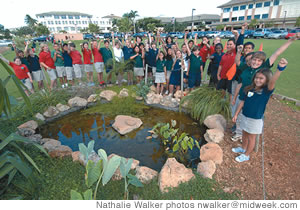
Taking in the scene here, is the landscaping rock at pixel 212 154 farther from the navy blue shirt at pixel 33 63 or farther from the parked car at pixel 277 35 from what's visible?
the parked car at pixel 277 35

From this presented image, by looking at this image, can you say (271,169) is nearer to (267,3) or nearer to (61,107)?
(61,107)

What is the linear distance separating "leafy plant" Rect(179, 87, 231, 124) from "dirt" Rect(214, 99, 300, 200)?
0.68m

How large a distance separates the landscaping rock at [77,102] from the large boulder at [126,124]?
163 centimetres

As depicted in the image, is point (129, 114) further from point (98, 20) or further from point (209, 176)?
point (98, 20)

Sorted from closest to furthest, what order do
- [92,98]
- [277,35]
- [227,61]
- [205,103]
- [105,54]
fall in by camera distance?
[227,61]
[205,103]
[92,98]
[105,54]
[277,35]

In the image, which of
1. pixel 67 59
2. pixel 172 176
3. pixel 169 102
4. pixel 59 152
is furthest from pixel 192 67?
pixel 67 59

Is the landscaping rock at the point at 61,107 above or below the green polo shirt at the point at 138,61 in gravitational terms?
below

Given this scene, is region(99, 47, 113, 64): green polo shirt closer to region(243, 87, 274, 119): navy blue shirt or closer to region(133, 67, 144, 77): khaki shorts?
region(133, 67, 144, 77): khaki shorts

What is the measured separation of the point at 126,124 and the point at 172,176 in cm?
Result: 202

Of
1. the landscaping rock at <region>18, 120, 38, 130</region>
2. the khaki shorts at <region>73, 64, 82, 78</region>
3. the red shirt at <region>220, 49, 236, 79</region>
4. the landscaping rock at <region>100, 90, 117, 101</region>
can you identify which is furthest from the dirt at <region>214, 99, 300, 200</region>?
the khaki shorts at <region>73, 64, 82, 78</region>

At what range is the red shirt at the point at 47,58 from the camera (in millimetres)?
5741

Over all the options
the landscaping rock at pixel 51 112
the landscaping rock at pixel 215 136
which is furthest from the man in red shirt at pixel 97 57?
the landscaping rock at pixel 215 136

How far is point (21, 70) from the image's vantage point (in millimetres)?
5086
